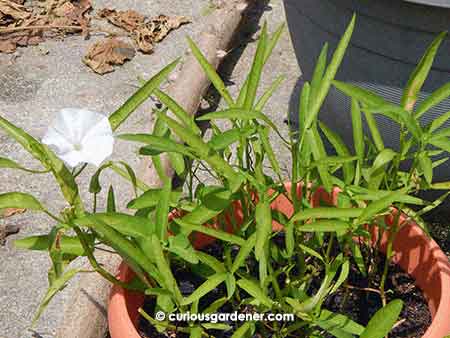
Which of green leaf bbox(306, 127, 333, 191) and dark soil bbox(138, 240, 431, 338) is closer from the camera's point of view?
green leaf bbox(306, 127, 333, 191)

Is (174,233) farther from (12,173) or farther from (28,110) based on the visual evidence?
(28,110)

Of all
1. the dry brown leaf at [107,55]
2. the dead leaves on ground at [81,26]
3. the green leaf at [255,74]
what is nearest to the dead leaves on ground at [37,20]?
the dead leaves on ground at [81,26]

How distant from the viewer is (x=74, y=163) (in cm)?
106

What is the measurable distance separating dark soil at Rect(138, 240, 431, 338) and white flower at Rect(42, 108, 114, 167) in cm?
41

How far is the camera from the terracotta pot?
129 centimetres

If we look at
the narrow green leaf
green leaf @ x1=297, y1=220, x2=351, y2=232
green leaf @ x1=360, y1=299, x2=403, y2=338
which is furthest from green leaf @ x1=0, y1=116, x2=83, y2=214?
green leaf @ x1=360, y1=299, x2=403, y2=338

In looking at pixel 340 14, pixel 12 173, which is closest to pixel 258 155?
pixel 340 14

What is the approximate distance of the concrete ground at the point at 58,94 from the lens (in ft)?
6.15

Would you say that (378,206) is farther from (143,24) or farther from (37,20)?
(37,20)

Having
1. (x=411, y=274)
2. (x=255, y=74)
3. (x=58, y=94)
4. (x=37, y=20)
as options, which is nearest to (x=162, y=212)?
(x=255, y=74)

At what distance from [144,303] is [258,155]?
0.37 metres

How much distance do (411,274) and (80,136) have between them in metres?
0.72

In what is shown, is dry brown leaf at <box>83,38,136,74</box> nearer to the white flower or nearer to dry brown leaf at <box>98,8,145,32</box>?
dry brown leaf at <box>98,8,145,32</box>

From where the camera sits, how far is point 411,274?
1.48 m
